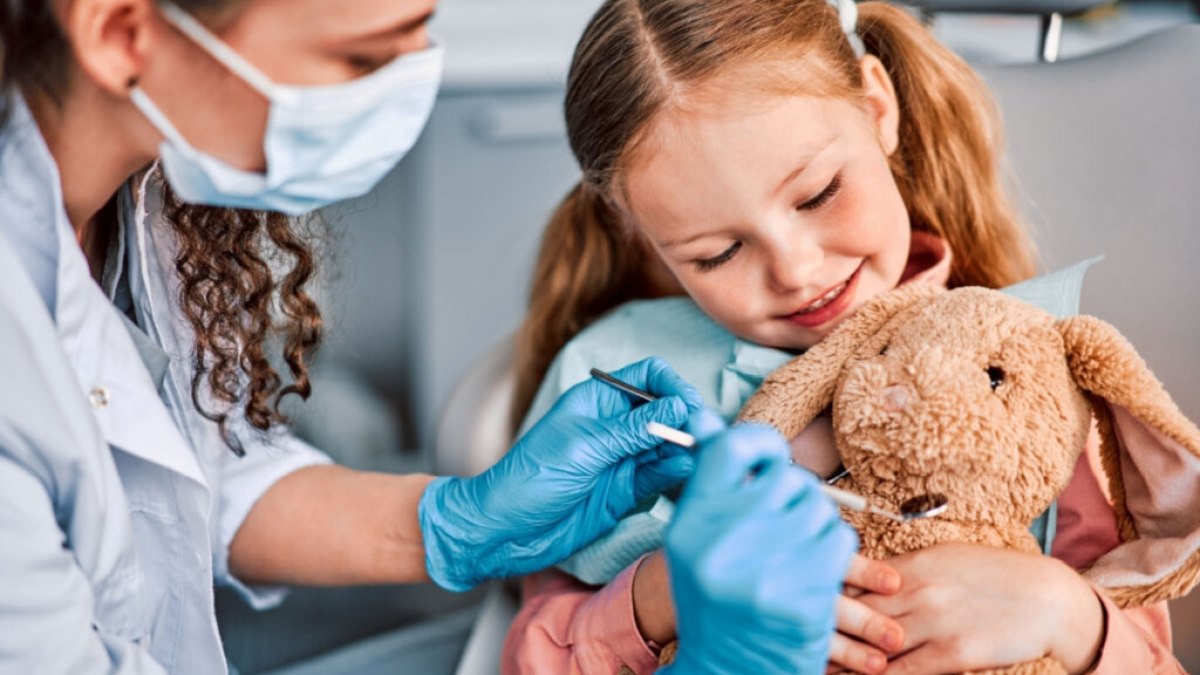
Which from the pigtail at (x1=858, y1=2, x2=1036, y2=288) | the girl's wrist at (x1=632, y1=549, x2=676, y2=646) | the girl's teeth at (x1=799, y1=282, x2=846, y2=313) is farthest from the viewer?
the pigtail at (x1=858, y1=2, x2=1036, y2=288)

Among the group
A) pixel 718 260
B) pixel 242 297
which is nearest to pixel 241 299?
pixel 242 297

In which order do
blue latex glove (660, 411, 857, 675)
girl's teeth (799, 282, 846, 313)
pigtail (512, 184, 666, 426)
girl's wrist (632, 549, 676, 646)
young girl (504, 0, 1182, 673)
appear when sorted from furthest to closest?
pigtail (512, 184, 666, 426), girl's teeth (799, 282, 846, 313), girl's wrist (632, 549, 676, 646), young girl (504, 0, 1182, 673), blue latex glove (660, 411, 857, 675)

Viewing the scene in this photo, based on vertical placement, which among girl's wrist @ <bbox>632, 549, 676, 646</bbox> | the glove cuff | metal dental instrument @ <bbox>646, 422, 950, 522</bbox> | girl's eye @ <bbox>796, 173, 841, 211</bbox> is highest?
girl's eye @ <bbox>796, 173, 841, 211</bbox>

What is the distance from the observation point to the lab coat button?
918 millimetres

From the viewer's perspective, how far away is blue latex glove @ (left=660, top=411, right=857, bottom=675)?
0.75 meters

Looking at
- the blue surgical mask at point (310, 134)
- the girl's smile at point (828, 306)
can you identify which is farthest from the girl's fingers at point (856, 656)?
the blue surgical mask at point (310, 134)

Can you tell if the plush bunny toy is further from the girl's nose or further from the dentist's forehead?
the dentist's forehead

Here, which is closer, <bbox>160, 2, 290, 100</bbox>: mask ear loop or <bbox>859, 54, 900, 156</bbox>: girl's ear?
<bbox>160, 2, 290, 100</bbox>: mask ear loop

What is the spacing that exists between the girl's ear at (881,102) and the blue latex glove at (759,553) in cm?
49

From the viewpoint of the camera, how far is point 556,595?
3.83 feet

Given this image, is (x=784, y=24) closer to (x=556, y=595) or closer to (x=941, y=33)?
(x=941, y=33)

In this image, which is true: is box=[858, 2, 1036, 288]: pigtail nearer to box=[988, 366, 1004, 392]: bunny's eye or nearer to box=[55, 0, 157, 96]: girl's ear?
box=[988, 366, 1004, 392]: bunny's eye

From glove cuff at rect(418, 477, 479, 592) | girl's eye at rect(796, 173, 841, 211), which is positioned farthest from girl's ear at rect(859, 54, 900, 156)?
glove cuff at rect(418, 477, 479, 592)

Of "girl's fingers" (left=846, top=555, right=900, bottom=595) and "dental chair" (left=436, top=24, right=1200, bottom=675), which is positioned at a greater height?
"dental chair" (left=436, top=24, right=1200, bottom=675)
